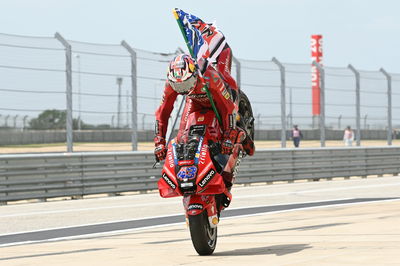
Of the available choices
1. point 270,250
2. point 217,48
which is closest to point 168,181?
point 270,250

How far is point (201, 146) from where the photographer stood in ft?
28.4

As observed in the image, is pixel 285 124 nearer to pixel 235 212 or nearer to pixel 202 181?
pixel 235 212

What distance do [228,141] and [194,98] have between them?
20.6 inches

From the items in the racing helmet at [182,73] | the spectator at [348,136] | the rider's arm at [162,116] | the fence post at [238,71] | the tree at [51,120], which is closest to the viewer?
the racing helmet at [182,73]

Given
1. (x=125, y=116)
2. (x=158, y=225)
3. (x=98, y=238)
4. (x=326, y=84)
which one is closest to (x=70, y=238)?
(x=98, y=238)

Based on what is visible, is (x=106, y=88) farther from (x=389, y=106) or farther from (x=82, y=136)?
(x=389, y=106)

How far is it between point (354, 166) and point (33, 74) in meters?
10.8

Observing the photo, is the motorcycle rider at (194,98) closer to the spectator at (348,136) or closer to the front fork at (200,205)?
the front fork at (200,205)

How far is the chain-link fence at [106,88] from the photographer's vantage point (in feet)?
59.6

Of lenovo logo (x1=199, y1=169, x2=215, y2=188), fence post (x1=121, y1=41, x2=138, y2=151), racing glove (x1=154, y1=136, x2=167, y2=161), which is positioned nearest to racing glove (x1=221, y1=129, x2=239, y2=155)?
lenovo logo (x1=199, y1=169, x2=215, y2=188)

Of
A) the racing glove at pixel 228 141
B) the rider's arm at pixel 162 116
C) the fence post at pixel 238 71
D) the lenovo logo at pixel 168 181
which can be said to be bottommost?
the lenovo logo at pixel 168 181

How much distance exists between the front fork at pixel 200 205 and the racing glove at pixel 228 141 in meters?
0.45

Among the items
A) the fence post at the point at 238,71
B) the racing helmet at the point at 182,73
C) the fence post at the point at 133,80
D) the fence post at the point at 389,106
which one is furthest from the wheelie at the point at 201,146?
the fence post at the point at 389,106

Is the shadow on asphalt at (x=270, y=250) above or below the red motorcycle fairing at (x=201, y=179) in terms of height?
below
